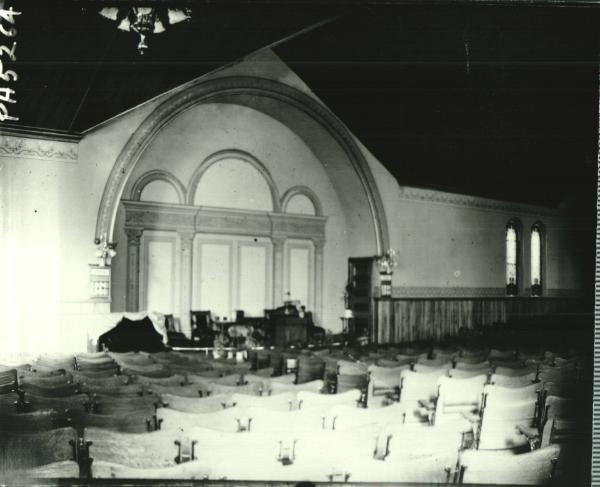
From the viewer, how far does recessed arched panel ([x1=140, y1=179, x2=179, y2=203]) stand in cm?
1622

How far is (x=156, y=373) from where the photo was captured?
23.3ft

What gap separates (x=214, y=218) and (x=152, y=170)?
2.17 m

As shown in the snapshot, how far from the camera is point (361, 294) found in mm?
18875

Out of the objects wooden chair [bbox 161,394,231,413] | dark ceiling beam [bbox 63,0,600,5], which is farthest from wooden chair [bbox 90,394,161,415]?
dark ceiling beam [bbox 63,0,600,5]

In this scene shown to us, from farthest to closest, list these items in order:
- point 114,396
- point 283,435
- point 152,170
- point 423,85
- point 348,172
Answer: point 348,172, point 152,170, point 423,85, point 114,396, point 283,435

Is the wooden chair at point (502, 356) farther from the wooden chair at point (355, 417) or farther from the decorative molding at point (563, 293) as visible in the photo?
the decorative molding at point (563, 293)

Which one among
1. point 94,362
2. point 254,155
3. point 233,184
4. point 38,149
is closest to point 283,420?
point 94,362

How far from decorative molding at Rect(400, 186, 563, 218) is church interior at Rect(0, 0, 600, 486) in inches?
3.6

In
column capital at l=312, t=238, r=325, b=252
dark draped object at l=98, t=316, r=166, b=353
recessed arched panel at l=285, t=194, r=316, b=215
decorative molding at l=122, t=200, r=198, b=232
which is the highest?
recessed arched panel at l=285, t=194, r=316, b=215

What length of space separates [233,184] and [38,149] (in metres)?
5.89

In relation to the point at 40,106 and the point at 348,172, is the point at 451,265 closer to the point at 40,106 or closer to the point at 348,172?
the point at 348,172

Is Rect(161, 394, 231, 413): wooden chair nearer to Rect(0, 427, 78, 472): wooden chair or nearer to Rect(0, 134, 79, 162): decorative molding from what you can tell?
Rect(0, 427, 78, 472): wooden chair

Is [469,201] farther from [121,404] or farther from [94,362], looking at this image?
[121,404]

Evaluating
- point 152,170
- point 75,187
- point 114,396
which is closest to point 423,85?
point 152,170
